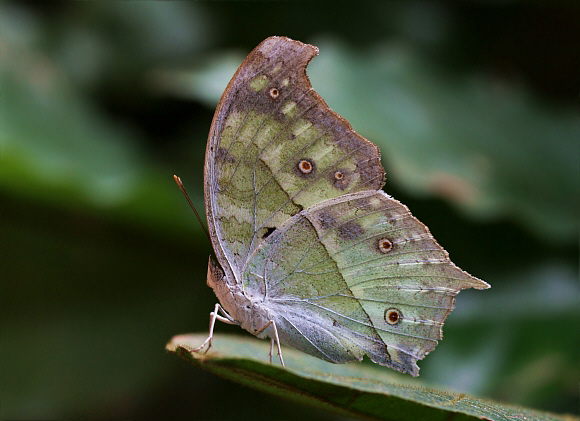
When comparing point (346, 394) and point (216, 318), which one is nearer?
point (346, 394)

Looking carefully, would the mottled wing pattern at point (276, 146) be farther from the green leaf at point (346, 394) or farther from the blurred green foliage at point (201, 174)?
the blurred green foliage at point (201, 174)

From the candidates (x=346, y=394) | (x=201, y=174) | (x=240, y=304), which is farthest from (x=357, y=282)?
(x=201, y=174)

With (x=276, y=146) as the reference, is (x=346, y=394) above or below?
below

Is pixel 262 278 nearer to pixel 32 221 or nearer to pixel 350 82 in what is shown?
pixel 350 82

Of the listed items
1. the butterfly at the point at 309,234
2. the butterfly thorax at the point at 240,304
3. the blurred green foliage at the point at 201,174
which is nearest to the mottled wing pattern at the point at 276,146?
the butterfly at the point at 309,234

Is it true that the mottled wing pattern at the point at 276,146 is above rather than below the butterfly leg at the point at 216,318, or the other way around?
above

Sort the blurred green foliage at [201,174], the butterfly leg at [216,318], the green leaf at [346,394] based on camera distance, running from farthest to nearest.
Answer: the blurred green foliage at [201,174], the butterfly leg at [216,318], the green leaf at [346,394]

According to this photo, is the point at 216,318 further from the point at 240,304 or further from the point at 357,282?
the point at 357,282
